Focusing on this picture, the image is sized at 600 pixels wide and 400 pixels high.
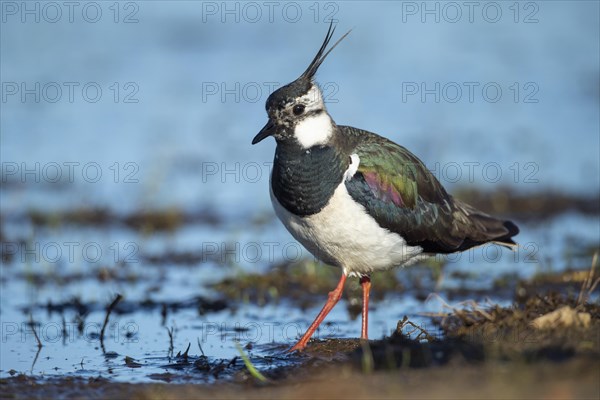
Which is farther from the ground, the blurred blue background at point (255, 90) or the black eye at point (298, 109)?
the blurred blue background at point (255, 90)

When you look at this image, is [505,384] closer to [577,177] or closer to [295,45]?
[577,177]

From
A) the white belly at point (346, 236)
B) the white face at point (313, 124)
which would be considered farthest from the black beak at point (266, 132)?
the white belly at point (346, 236)

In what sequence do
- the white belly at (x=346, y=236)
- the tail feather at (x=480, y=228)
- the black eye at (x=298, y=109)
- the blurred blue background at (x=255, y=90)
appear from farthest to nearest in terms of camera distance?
the blurred blue background at (x=255, y=90) → the tail feather at (x=480, y=228) → the black eye at (x=298, y=109) → the white belly at (x=346, y=236)

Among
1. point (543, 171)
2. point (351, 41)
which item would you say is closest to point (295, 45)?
point (351, 41)

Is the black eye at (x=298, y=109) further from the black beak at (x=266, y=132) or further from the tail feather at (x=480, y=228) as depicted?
the tail feather at (x=480, y=228)

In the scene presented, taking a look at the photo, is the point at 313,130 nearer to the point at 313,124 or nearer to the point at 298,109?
the point at 313,124

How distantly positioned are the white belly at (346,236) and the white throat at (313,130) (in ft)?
1.13

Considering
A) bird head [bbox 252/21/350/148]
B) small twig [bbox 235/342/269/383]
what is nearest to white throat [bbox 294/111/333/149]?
bird head [bbox 252/21/350/148]

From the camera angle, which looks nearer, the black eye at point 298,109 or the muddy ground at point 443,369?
the muddy ground at point 443,369

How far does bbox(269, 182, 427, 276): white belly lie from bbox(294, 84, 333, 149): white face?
0.35 meters

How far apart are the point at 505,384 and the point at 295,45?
409 inches

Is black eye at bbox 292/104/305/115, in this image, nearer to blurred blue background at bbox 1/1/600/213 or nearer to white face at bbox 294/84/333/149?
white face at bbox 294/84/333/149

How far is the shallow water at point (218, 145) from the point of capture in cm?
739

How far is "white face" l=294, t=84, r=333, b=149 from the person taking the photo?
246 inches
